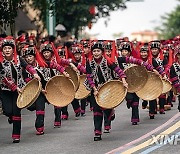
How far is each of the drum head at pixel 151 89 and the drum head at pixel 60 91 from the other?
2.06 meters

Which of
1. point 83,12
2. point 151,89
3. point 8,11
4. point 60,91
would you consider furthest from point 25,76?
point 83,12

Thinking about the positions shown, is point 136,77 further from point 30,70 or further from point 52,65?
point 30,70

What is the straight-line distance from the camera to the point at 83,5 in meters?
36.7

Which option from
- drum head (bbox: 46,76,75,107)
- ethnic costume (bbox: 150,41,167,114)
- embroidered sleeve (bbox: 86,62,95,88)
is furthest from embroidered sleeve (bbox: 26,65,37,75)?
ethnic costume (bbox: 150,41,167,114)

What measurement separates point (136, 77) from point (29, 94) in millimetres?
2735

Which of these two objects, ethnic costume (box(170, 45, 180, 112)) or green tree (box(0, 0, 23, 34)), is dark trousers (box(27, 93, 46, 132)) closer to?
ethnic costume (box(170, 45, 180, 112))

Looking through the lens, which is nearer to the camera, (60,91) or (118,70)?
(118,70)

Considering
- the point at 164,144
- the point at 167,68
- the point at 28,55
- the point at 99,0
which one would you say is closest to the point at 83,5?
the point at 99,0

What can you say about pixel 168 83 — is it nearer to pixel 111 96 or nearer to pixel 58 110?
pixel 58 110

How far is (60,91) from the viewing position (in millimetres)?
14156

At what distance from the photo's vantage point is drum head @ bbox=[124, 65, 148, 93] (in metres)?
15.2

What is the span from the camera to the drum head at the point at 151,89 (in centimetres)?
1577

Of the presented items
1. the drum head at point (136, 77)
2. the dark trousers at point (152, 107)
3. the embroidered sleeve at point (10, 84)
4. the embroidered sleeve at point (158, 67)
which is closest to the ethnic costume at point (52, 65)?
the embroidered sleeve at point (10, 84)

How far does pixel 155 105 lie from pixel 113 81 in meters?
4.23
